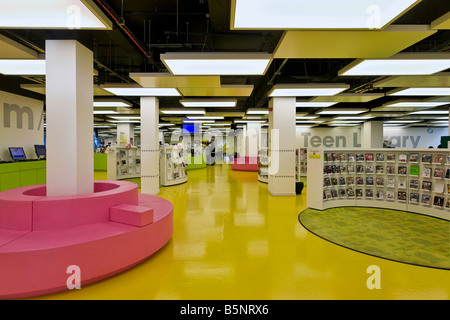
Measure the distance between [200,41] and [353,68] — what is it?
3.52 metres

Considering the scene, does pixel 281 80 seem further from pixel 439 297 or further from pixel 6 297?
pixel 6 297

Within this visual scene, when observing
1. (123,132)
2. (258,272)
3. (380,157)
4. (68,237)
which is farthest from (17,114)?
(380,157)

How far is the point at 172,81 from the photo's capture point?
5.66 metres

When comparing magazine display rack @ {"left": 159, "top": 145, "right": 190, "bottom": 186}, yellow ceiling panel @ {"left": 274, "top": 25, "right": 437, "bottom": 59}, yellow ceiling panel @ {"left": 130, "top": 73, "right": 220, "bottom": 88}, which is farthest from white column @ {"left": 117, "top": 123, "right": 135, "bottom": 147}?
yellow ceiling panel @ {"left": 274, "top": 25, "right": 437, "bottom": 59}

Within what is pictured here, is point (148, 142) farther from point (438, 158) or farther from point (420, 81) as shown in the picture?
point (438, 158)

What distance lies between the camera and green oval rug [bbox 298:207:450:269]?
3791 mm

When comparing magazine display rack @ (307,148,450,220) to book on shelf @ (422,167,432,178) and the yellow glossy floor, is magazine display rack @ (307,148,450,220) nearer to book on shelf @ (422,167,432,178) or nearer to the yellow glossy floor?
book on shelf @ (422,167,432,178)

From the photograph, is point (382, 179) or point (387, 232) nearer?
point (387, 232)

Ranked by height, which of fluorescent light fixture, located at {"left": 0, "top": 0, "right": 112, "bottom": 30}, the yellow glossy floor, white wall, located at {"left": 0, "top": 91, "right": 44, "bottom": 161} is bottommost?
the yellow glossy floor

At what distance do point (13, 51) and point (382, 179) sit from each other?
9164 millimetres

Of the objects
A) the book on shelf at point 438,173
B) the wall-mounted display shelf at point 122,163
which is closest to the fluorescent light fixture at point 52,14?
the book on shelf at point 438,173

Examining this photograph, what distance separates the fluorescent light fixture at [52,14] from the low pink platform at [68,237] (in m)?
2.39

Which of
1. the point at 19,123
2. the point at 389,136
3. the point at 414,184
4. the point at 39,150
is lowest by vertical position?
the point at 414,184

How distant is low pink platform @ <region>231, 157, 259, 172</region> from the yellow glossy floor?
1112cm
